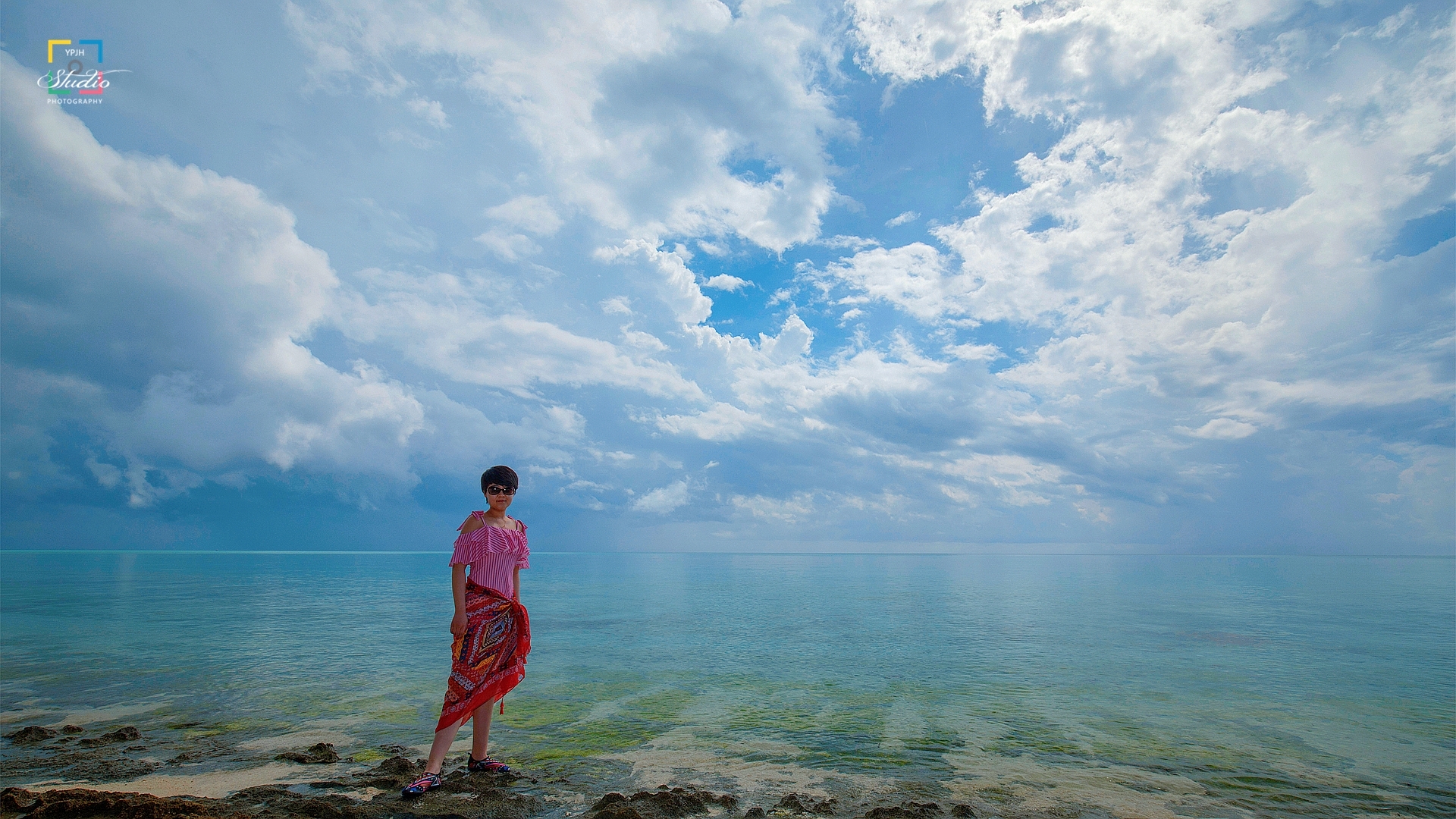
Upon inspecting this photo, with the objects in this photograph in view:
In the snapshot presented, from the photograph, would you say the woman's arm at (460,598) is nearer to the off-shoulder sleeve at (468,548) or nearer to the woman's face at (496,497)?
the off-shoulder sleeve at (468,548)

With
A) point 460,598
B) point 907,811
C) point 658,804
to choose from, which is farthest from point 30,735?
point 907,811

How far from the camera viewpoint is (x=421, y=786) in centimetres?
605

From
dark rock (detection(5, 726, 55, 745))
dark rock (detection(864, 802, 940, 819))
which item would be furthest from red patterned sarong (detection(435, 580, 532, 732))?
dark rock (detection(5, 726, 55, 745))

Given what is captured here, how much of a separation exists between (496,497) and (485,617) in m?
1.24

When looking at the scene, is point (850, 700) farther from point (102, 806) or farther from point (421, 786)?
point (102, 806)

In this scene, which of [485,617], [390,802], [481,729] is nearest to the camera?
[390,802]

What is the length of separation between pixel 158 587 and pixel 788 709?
58.5 meters

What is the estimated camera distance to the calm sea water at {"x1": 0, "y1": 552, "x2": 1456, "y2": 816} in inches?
311

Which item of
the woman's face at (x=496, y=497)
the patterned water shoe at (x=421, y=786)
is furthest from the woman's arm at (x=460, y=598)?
the patterned water shoe at (x=421, y=786)

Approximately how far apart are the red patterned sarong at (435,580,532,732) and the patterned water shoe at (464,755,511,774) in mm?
700

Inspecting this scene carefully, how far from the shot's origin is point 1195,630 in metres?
27.0

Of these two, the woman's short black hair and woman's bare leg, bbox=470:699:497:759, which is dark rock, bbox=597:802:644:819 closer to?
woman's bare leg, bbox=470:699:497:759

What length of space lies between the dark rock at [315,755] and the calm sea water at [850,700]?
419mm

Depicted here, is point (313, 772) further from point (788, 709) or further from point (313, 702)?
point (788, 709)
